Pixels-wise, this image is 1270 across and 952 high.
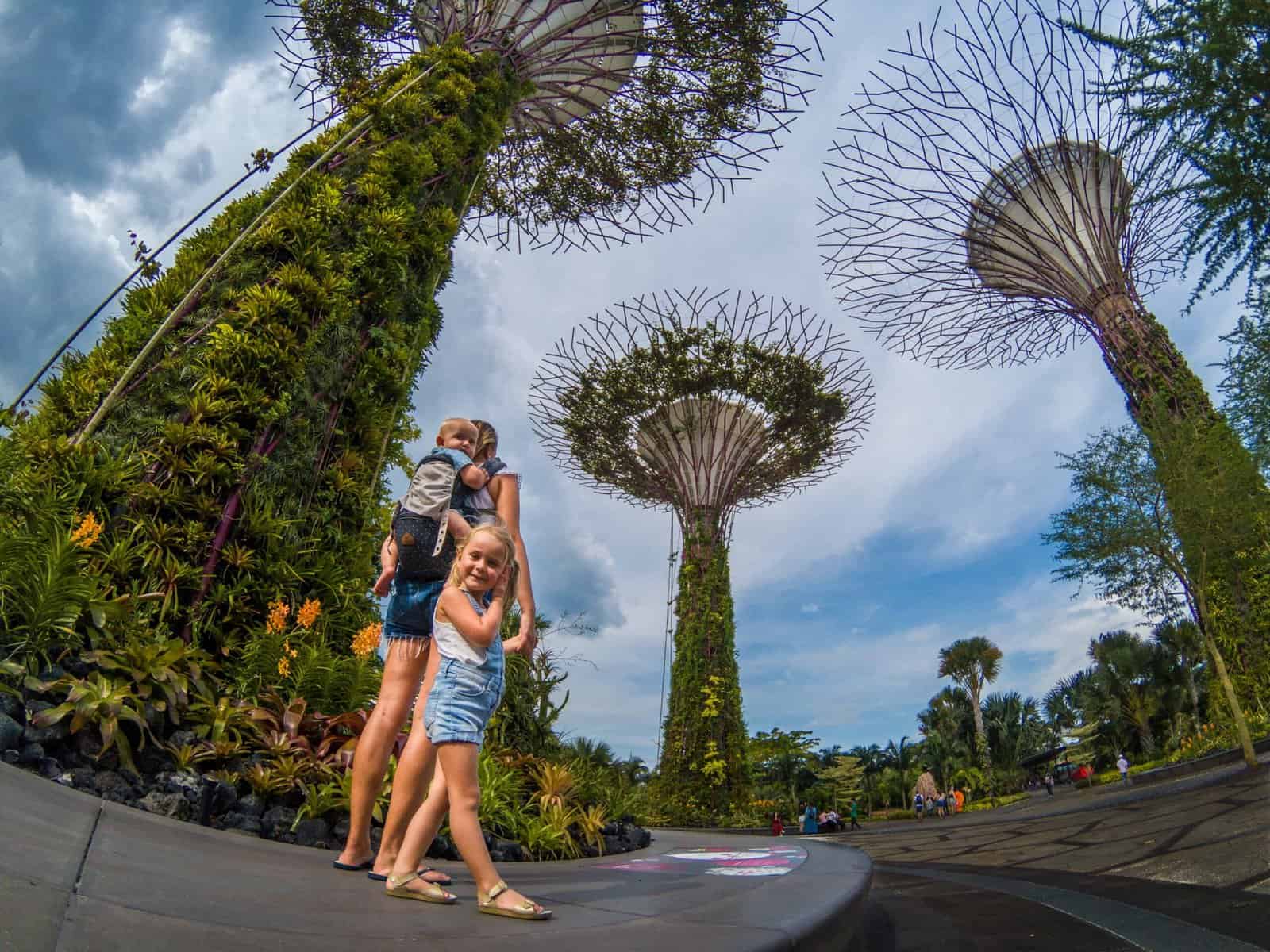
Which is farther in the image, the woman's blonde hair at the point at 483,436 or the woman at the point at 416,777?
the woman's blonde hair at the point at 483,436

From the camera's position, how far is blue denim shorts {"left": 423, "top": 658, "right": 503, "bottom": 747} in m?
1.84

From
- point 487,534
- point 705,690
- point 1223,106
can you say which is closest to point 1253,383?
point 1223,106

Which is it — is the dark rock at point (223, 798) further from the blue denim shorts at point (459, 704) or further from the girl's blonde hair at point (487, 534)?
the girl's blonde hair at point (487, 534)

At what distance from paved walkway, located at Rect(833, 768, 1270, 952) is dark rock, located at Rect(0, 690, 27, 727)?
9.10 feet

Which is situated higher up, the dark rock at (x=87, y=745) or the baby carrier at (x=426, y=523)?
the baby carrier at (x=426, y=523)

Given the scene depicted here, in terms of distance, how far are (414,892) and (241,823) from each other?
1.06 m

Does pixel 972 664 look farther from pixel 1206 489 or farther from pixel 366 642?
pixel 366 642

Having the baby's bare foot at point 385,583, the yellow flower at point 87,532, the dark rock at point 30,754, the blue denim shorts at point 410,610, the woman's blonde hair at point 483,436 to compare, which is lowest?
the dark rock at point 30,754

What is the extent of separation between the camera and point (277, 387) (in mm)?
3869

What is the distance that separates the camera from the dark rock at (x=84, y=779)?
2.22 m

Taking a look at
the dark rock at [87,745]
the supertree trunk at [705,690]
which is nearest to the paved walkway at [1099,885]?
the dark rock at [87,745]

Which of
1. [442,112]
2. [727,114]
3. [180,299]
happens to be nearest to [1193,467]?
[727,114]

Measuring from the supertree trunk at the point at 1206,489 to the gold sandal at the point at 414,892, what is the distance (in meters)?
11.5

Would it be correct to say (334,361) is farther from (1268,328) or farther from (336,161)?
(1268,328)
